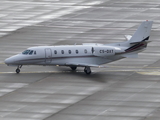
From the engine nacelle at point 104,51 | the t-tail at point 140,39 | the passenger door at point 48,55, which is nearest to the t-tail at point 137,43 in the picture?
the t-tail at point 140,39

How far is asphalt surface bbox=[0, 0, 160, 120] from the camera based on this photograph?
3981 cm

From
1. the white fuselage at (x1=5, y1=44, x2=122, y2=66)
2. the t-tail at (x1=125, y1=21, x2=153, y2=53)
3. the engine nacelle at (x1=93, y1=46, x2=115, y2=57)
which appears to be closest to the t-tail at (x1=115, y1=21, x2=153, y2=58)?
the t-tail at (x1=125, y1=21, x2=153, y2=53)

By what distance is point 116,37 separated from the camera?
67688 millimetres

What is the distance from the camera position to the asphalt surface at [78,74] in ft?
131

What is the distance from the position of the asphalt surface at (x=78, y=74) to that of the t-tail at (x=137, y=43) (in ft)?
6.25

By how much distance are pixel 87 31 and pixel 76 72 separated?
20.2m

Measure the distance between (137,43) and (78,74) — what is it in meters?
6.44

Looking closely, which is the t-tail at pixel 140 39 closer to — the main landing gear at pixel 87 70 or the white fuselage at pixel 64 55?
the white fuselage at pixel 64 55

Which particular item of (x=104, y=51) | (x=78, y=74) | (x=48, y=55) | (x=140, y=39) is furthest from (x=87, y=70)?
(x=140, y=39)

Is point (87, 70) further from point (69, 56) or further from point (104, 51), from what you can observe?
point (104, 51)

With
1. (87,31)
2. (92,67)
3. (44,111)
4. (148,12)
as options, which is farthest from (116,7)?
(44,111)

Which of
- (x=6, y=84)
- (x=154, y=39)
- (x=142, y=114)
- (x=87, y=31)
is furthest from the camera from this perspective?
(x=87, y=31)

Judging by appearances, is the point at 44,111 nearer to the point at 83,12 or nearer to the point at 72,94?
the point at 72,94

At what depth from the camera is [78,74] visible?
50875mm
